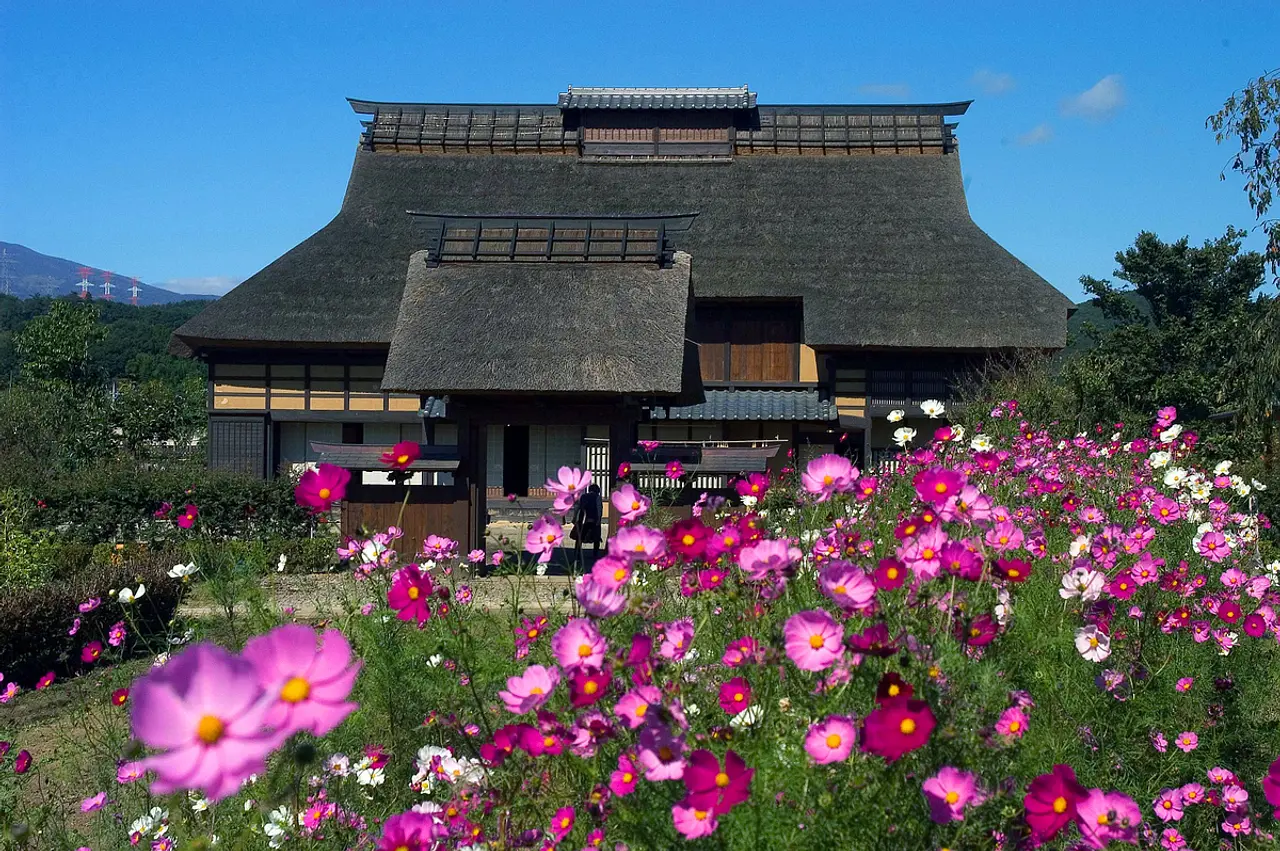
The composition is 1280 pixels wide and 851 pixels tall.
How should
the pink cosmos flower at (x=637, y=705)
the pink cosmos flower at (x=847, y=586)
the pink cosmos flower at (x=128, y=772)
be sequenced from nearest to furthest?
the pink cosmos flower at (x=637, y=705), the pink cosmos flower at (x=847, y=586), the pink cosmos flower at (x=128, y=772)

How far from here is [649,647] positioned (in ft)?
6.10

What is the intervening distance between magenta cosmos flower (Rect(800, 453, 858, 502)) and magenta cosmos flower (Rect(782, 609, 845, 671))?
69cm

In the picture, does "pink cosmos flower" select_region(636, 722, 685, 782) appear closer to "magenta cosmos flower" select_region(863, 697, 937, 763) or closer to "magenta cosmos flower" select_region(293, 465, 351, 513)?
"magenta cosmos flower" select_region(863, 697, 937, 763)

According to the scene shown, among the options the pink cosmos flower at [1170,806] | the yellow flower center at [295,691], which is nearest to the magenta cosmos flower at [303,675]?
the yellow flower center at [295,691]

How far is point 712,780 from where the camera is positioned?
1.65m

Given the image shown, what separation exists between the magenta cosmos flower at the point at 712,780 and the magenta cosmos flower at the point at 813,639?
217mm

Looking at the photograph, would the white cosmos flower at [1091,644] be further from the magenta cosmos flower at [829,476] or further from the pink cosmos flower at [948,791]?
the pink cosmos flower at [948,791]

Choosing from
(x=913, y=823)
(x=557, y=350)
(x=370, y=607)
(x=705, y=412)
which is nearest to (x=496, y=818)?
(x=913, y=823)

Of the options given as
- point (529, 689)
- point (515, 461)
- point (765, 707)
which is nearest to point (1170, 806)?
point (765, 707)

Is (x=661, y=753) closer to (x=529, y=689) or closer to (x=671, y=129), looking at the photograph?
(x=529, y=689)

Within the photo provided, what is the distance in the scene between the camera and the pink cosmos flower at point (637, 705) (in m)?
1.83

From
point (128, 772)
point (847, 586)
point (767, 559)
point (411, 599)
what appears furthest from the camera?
point (128, 772)

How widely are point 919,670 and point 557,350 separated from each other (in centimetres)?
825

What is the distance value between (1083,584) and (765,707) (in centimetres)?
96
